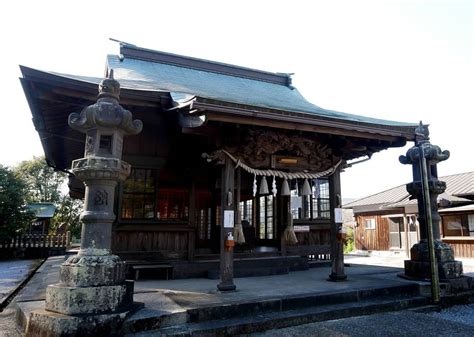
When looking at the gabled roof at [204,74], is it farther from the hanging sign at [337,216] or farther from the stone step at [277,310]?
the stone step at [277,310]

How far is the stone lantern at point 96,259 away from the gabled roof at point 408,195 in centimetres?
1553

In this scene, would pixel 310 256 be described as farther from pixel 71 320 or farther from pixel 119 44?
pixel 119 44

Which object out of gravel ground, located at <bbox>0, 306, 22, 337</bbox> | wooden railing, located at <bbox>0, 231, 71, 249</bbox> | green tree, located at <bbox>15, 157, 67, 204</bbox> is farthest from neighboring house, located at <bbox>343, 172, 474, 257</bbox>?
green tree, located at <bbox>15, 157, 67, 204</bbox>

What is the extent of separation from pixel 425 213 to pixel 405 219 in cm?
1306

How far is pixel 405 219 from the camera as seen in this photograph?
17.9 metres

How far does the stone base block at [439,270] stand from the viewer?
621 centimetres

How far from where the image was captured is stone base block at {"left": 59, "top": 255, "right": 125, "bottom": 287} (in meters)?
3.69

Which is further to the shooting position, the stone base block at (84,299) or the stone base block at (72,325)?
the stone base block at (84,299)

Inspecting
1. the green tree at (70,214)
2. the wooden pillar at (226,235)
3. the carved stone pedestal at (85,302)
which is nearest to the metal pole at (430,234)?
the wooden pillar at (226,235)

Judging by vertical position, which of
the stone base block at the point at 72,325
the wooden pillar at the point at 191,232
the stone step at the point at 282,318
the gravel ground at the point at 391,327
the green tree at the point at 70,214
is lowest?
the gravel ground at the point at 391,327

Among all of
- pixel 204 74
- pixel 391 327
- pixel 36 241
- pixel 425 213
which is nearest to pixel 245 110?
pixel 391 327

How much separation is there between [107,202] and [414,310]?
504 centimetres

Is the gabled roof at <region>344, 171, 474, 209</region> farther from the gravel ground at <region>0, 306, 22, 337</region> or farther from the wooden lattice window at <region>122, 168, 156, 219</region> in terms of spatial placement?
the gravel ground at <region>0, 306, 22, 337</region>

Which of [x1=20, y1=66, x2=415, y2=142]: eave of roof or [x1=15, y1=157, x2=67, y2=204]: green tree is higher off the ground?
[x1=15, y1=157, x2=67, y2=204]: green tree
